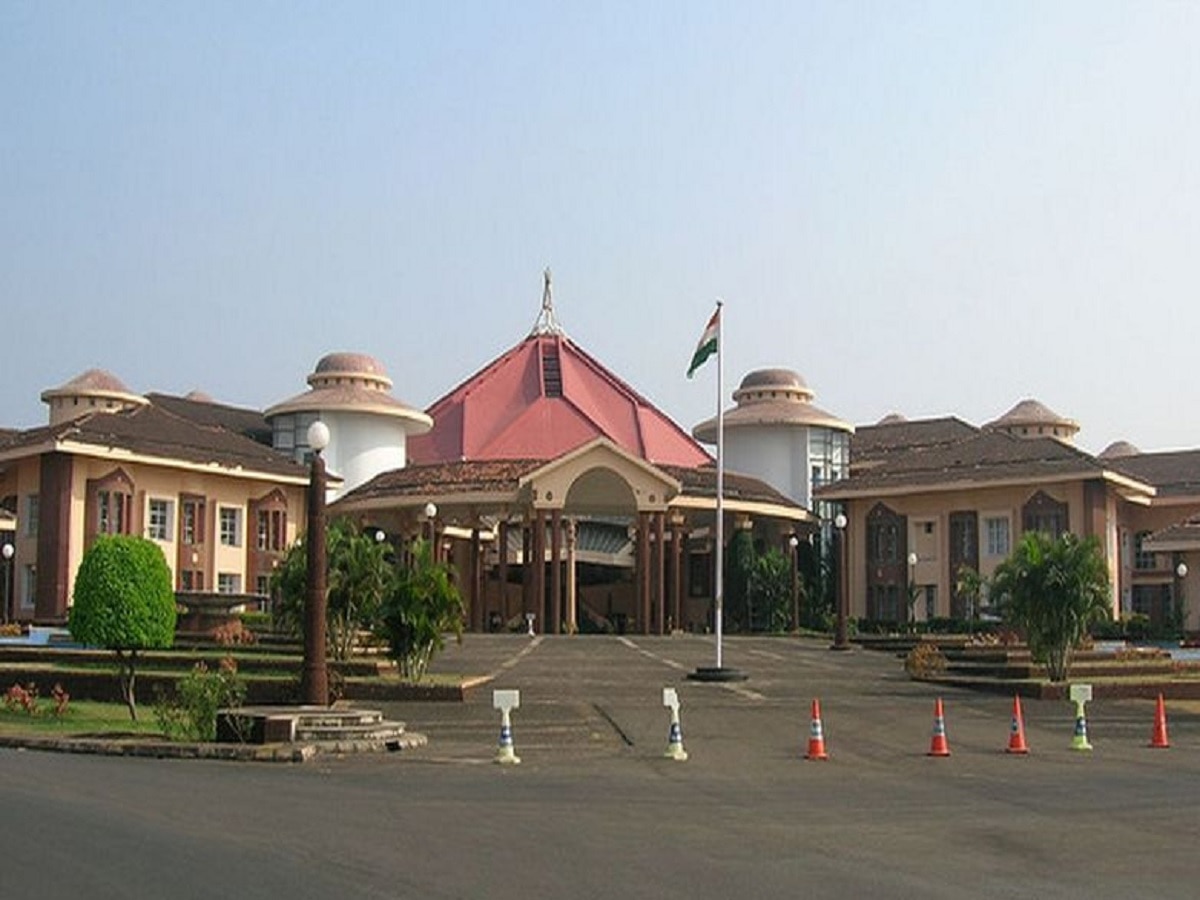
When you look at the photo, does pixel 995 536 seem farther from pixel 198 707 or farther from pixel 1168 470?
pixel 198 707

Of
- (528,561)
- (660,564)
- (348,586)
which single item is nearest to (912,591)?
(660,564)

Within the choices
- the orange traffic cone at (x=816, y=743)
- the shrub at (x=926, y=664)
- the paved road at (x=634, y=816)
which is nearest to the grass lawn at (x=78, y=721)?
the paved road at (x=634, y=816)

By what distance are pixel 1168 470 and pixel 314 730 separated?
2048 inches

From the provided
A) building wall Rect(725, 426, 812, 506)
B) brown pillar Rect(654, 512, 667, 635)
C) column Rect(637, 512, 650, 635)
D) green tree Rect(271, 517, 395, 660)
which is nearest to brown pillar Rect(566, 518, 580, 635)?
column Rect(637, 512, 650, 635)

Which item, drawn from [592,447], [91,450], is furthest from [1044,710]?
[91,450]

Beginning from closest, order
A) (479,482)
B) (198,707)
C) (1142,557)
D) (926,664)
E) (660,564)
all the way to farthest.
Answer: (198,707) < (926,664) < (660,564) < (479,482) < (1142,557)

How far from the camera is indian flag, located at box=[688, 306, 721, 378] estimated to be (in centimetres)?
3112

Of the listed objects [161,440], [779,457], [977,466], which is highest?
[779,457]

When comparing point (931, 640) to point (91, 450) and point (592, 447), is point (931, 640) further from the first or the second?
point (91, 450)

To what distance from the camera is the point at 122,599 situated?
71.7ft

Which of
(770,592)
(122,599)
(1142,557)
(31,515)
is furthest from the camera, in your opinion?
(1142,557)

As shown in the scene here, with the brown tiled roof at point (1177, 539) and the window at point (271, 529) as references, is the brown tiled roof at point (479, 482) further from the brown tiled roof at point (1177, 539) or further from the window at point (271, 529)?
the brown tiled roof at point (1177, 539)

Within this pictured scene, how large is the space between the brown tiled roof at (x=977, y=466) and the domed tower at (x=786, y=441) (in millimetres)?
3307

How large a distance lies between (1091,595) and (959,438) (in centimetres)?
4097
